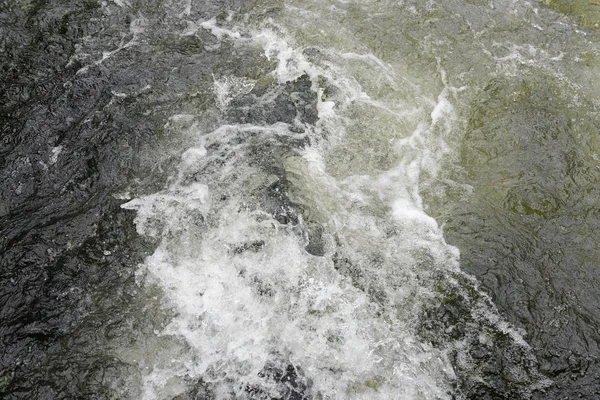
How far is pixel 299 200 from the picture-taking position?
237 inches

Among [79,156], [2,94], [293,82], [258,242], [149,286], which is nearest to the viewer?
[149,286]

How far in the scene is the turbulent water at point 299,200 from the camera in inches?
191

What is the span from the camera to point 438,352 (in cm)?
495

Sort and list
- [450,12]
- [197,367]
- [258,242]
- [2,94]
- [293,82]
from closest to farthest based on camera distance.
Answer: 1. [197,367]
2. [258,242]
3. [2,94]
4. [293,82]
5. [450,12]

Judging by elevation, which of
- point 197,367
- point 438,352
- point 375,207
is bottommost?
point 197,367

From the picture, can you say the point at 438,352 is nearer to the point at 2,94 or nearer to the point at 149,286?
the point at 149,286

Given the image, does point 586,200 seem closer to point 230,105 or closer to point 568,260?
point 568,260

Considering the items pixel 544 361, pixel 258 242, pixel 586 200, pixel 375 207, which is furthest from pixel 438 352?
pixel 586 200

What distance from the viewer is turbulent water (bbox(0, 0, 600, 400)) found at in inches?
191

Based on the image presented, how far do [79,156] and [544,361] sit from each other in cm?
627

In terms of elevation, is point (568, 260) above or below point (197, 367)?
above

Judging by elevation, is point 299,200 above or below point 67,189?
above

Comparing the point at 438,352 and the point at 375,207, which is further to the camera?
the point at 375,207

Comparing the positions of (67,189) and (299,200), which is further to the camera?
(299,200)
